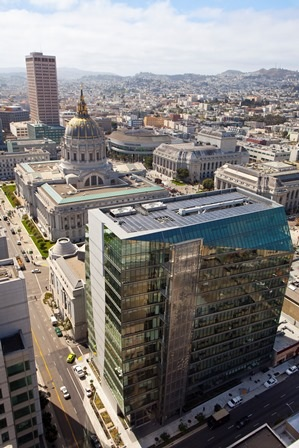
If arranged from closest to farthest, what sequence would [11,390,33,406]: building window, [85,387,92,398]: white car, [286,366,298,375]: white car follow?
[11,390,33,406]: building window, [85,387,92,398]: white car, [286,366,298,375]: white car

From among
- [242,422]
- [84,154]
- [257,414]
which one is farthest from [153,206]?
[84,154]

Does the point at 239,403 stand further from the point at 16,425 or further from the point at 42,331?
the point at 42,331

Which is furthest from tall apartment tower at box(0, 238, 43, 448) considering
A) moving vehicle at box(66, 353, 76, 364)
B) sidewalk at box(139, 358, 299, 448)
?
moving vehicle at box(66, 353, 76, 364)

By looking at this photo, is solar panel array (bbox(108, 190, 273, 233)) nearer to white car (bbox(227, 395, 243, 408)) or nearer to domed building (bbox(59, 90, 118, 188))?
white car (bbox(227, 395, 243, 408))

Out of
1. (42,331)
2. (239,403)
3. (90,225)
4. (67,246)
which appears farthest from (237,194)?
(42,331)

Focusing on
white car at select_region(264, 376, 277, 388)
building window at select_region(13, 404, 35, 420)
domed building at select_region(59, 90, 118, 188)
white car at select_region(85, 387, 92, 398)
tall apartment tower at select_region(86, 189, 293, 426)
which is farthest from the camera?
domed building at select_region(59, 90, 118, 188)

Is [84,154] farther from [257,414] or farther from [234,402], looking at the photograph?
[257,414]
